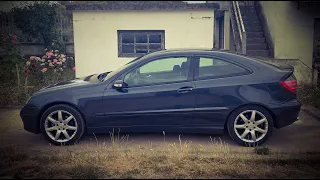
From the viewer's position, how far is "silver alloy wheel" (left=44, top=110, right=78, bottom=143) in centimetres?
584

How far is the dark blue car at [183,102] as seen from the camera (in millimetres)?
5766

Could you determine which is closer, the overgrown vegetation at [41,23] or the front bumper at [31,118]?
the front bumper at [31,118]

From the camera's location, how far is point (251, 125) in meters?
5.77

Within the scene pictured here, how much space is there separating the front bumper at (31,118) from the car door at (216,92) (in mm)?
2640

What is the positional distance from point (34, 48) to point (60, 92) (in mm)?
10058

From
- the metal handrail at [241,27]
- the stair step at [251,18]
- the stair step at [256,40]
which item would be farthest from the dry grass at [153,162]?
the stair step at [251,18]

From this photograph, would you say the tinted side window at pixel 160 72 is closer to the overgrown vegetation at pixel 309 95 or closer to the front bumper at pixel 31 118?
the front bumper at pixel 31 118

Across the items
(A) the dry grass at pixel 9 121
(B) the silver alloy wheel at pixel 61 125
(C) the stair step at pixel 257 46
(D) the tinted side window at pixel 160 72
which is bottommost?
(A) the dry grass at pixel 9 121

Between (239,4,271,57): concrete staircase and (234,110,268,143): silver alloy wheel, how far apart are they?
754 centimetres

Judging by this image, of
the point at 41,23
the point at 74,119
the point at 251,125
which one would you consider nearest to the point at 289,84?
the point at 251,125

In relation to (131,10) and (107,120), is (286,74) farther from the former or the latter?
(131,10)

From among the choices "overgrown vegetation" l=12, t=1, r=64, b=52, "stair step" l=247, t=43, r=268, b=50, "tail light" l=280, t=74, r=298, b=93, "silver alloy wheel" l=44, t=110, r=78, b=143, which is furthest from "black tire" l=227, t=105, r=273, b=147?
"overgrown vegetation" l=12, t=1, r=64, b=52

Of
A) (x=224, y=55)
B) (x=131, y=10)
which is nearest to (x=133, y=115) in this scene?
(x=224, y=55)

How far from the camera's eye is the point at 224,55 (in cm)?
597
